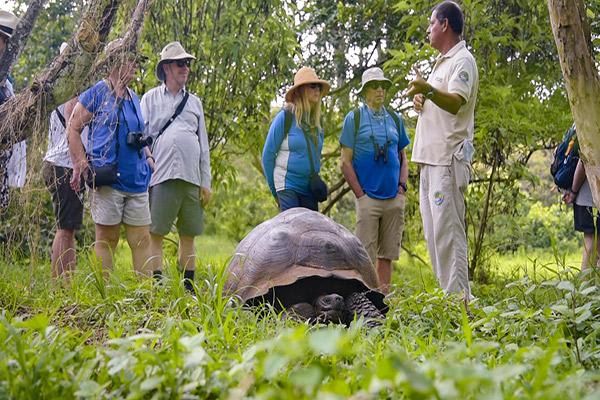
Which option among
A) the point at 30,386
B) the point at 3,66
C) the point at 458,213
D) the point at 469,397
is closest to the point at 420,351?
the point at 469,397

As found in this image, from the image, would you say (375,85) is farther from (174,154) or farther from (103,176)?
(103,176)

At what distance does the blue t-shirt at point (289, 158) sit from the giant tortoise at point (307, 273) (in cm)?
73

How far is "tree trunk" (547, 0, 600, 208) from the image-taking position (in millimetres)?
3537

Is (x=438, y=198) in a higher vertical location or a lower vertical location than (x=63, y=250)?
higher

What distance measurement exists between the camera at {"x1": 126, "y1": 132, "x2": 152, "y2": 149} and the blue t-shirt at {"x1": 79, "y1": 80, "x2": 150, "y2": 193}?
3cm

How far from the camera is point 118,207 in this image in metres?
4.91

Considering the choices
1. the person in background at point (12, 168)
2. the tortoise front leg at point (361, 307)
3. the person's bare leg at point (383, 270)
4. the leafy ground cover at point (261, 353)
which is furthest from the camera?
the person's bare leg at point (383, 270)

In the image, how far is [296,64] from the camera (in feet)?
24.4

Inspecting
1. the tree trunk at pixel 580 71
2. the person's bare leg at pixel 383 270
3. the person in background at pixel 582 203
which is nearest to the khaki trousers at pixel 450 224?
the tree trunk at pixel 580 71

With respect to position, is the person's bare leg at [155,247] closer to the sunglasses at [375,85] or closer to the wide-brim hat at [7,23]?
the wide-brim hat at [7,23]

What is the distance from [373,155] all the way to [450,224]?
3.73 ft

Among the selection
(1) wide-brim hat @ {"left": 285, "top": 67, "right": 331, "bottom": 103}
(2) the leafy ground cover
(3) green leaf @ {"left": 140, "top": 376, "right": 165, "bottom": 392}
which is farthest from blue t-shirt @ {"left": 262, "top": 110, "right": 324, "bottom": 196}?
(3) green leaf @ {"left": 140, "top": 376, "right": 165, "bottom": 392}

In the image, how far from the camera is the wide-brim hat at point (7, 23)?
4.43 meters

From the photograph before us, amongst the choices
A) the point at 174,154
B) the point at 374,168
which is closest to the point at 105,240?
the point at 174,154
